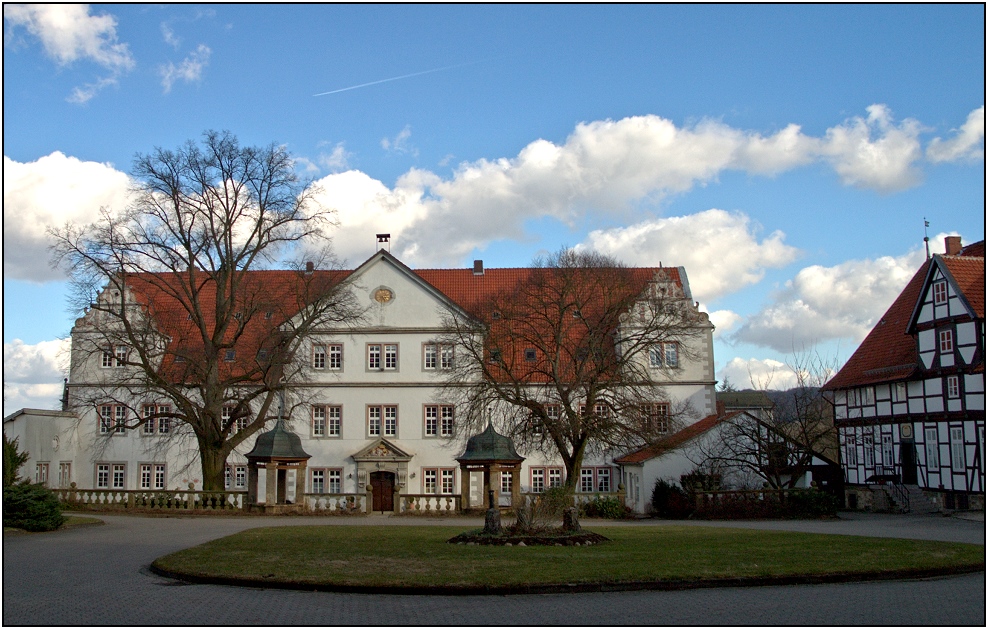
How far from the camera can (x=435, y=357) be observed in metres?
41.6

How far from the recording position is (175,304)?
46844 mm

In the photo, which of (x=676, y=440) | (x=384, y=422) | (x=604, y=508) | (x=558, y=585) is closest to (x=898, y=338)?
(x=676, y=440)

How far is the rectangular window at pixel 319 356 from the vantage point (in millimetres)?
41906

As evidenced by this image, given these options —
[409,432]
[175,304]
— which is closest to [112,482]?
[175,304]

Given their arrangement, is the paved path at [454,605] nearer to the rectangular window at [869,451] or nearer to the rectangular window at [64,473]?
the rectangular window at [869,451]

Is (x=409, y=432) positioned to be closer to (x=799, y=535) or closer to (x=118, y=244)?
(x=118, y=244)

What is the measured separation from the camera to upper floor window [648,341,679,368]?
3844 cm

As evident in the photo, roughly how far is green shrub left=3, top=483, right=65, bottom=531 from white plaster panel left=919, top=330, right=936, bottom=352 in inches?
1201

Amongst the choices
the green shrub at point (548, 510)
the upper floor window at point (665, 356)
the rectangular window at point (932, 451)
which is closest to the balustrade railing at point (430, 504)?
the upper floor window at point (665, 356)

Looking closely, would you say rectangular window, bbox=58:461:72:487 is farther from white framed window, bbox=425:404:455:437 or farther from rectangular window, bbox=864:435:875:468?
rectangular window, bbox=864:435:875:468

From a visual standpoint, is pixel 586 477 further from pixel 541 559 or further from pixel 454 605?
pixel 454 605

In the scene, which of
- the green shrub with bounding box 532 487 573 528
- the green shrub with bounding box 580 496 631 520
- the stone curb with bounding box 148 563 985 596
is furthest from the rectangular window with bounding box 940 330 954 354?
the stone curb with bounding box 148 563 985 596

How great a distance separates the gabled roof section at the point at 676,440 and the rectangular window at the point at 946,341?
7533 mm

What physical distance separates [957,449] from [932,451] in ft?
4.96
